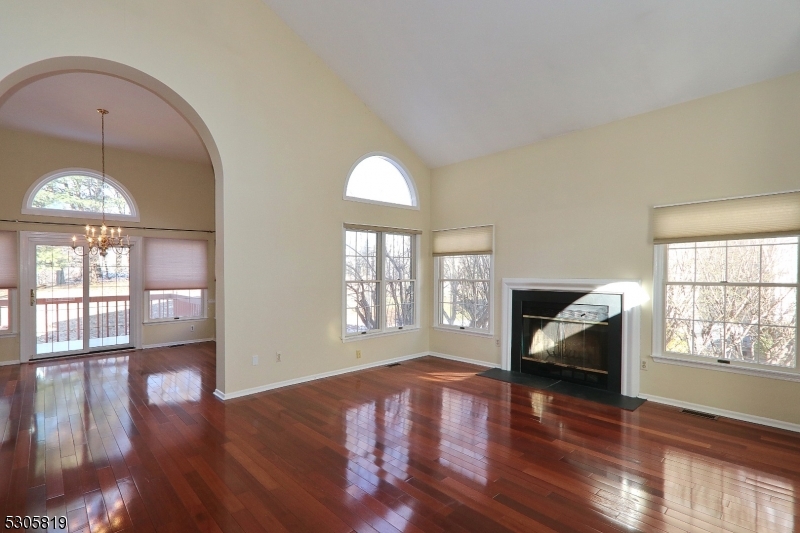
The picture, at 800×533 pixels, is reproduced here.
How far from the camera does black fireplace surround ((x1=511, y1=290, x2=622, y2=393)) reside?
461 centimetres

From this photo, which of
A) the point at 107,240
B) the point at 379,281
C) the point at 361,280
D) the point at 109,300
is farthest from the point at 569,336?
the point at 109,300

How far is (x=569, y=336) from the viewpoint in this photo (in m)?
5.02

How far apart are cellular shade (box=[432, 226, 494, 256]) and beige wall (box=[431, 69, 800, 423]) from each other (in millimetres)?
133

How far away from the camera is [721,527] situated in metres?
2.24

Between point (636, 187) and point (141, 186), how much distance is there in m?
7.70

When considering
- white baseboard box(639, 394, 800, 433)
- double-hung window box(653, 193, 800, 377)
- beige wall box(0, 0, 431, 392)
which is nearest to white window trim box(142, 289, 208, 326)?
beige wall box(0, 0, 431, 392)

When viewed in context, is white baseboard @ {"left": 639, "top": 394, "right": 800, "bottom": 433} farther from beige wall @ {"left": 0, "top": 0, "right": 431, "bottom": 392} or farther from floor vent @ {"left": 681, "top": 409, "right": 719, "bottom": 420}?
beige wall @ {"left": 0, "top": 0, "right": 431, "bottom": 392}

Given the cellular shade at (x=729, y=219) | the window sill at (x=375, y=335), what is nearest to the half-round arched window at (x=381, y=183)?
the window sill at (x=375, y=335)

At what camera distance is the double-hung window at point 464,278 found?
590cm

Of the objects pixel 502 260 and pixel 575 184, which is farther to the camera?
pixel 502 260

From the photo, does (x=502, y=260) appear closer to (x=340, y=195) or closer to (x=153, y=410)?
(x=340, y=195)

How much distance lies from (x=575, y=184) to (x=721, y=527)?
3.65 m

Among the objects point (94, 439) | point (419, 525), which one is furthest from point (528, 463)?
point (94, 439)

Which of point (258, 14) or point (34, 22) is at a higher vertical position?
point (258, 14)
